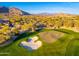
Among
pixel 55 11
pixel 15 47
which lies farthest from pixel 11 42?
→ pixel 55 11

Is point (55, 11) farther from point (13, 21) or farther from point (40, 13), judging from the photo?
point (13, 21)

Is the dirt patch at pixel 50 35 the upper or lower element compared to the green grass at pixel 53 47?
upper

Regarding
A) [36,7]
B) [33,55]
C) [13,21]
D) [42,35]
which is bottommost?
[33,55]

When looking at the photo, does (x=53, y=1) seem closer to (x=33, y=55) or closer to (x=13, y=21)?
(x=13, y=21)

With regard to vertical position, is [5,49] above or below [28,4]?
below

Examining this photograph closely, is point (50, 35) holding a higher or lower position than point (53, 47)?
higher

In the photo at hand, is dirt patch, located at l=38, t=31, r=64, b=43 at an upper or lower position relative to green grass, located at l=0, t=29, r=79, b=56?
upper
